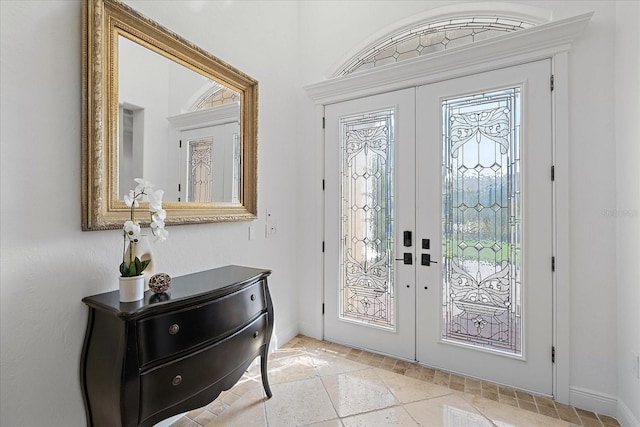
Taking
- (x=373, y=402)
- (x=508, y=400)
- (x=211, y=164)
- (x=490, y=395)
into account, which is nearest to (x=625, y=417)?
(x=508, y=400)

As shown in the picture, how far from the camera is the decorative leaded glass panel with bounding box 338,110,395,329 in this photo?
263 cm

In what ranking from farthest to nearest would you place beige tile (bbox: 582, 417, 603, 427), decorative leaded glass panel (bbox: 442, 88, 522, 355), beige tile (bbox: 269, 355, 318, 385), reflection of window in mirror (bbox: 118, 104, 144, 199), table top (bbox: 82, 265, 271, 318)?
beige tile (bbox: 269, 355, 318, 385), decorative leaded glass panel (bbox: 442, 88, 522, 355), beige tile (bbox: 582, 417, 603, 427), reflection of window in mirror (bbox: 118, 104, 144, 199), table top (bbox: 82, 265, 271, 318)

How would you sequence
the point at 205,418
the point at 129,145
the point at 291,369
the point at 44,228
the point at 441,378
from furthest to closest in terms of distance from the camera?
1. the point at 291,369
2. the point at 441,378
3. the point at 205,418
4. the point at 129,145
5. the point at 44,228

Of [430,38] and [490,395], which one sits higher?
[430,38]

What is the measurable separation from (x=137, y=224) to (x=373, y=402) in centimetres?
183

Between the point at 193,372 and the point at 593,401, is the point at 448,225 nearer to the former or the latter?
the point at 593,401

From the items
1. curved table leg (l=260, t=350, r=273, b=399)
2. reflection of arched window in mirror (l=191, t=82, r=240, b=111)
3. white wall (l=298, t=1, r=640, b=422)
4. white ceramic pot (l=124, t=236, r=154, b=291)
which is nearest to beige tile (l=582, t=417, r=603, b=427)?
white wall (l=298, t=1, r=640, b=422)

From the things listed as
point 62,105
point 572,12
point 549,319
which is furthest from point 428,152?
point 62,105

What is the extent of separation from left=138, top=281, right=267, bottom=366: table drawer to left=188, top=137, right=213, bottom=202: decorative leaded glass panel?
28.2 inches

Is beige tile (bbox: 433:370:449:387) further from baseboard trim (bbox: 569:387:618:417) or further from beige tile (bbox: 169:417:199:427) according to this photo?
beige tile (bbox: 169:417:199:427)

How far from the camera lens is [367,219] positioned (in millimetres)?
2723

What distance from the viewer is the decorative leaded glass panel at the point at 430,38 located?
2.33 metres

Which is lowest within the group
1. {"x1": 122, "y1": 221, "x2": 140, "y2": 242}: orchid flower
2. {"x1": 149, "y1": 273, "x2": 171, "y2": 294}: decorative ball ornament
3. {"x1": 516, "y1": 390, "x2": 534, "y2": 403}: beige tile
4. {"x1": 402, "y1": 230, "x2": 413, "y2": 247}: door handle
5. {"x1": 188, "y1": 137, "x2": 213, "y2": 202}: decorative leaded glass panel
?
{"x1": 516, "y1": 390, "x2": 534, "y2": 403}: beige tile

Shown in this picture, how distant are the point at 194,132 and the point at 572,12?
104 inches
